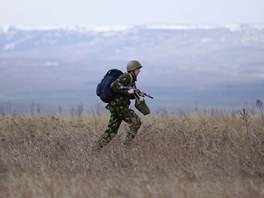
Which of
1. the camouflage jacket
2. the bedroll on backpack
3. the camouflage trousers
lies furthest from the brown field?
the bedroll on backpack

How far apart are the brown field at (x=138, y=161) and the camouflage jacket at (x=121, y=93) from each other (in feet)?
2.16

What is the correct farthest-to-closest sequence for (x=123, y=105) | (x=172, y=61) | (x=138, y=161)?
(x=172, y=61) < (x=123, y=105) < (x=138, y=161)

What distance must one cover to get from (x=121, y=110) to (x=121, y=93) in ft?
1.18

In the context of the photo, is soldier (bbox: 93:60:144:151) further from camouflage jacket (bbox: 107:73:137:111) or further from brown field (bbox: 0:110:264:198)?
brown field (bbox: 0:110:264:198)

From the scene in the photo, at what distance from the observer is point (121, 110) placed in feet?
42.5

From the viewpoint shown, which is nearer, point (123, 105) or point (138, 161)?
point (138, 161)

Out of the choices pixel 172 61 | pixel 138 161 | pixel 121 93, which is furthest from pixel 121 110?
pixel 172 61

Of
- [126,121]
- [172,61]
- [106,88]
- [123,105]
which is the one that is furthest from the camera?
[172,61]

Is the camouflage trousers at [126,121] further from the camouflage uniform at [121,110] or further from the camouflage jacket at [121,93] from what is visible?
the camouflage jacket at [121,93]

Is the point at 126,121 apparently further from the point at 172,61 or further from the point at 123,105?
the point at 172,61

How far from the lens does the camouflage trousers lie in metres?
13.0

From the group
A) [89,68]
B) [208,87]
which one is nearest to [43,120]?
[208,87]

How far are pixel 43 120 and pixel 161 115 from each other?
256cm

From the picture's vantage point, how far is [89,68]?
146000mm
